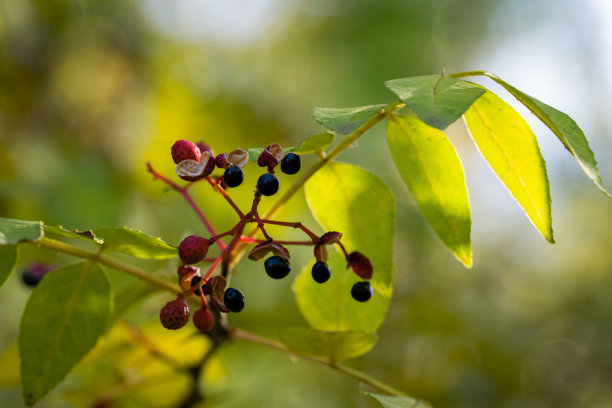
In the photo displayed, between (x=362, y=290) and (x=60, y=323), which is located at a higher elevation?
(x=362, y=290)

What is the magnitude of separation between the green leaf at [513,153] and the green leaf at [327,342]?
1.29ft

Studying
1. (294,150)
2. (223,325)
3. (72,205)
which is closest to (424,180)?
(294,150)

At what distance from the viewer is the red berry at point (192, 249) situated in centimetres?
96

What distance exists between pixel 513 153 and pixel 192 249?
23.6 inches

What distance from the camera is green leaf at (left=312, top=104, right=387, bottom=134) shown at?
88 centimetres

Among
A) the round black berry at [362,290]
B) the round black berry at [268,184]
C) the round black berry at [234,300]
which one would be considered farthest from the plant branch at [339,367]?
the round black berry at [268,184]

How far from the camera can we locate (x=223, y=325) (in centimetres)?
130

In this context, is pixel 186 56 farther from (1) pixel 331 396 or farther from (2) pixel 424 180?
(2) pixel 424 180

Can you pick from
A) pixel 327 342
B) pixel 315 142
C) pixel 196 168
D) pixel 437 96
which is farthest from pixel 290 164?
pixel 327 342

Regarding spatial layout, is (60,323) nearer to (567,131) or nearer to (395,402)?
(395,402)

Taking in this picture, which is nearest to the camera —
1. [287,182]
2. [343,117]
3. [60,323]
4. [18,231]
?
[18,231]

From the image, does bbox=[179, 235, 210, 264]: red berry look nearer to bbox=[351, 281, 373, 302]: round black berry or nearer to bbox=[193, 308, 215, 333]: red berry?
bbox=[193, 308, 215, 333]: red berry

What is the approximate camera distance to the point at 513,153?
1046 mm

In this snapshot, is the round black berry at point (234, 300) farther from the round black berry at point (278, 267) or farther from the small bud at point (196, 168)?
the small bud at point (196, 168)
